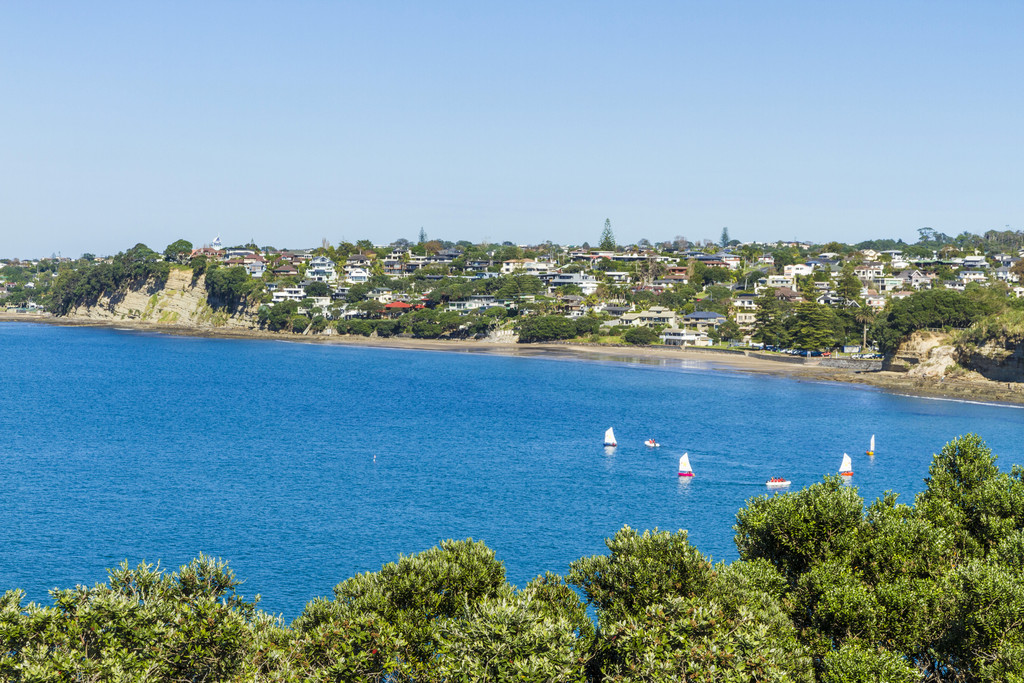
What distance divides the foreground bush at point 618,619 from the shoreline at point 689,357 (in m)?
81.7

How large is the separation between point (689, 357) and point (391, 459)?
85378 mm

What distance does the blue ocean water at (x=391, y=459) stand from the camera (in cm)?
4200

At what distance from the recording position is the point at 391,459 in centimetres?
6356

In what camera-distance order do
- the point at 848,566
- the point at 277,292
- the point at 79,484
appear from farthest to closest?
the point at 277,292 < the point at 79,484 < the point at 848,566

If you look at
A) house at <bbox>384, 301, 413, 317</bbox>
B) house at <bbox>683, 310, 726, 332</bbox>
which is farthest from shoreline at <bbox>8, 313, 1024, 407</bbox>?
house at <bbox>683, 310, 726, 332</bbox>

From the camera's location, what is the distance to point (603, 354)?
143750 mm

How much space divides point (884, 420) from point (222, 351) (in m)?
111

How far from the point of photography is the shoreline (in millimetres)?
101125

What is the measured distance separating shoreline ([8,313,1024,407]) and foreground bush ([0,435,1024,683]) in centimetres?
8167

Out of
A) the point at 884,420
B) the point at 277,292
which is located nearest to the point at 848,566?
the point at 884,420

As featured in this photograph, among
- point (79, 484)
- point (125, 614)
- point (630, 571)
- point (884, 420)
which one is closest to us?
point (125, 614)

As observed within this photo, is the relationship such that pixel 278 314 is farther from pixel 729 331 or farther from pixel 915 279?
pixel 915 279

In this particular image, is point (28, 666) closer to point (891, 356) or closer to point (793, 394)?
point (793, 394)

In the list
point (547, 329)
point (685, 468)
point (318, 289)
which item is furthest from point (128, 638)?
point (318, 289)
